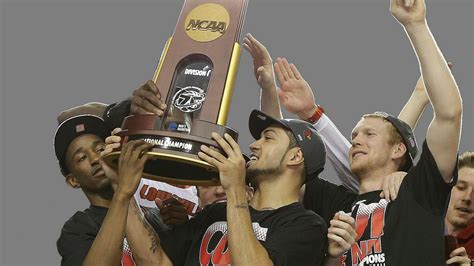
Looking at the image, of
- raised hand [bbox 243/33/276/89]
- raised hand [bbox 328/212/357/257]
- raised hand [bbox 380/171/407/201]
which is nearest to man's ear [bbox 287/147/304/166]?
raised hand [bbox 380/171/407/201]

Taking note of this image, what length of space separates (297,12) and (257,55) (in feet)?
14.6

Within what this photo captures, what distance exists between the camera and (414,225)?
8.36 ft

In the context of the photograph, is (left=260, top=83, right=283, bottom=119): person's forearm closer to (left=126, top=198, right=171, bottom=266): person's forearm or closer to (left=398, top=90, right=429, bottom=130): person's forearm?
(left=398, top=90, right=429, bottom=130): person's forearm

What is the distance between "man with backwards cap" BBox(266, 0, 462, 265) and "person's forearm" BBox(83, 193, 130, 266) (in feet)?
2.35

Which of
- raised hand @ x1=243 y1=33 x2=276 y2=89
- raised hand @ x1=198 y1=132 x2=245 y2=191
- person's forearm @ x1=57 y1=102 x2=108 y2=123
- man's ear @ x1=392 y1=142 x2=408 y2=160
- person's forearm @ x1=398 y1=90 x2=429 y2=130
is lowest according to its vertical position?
raised hand @ x1=198 y1=132 x2=245 y2=191

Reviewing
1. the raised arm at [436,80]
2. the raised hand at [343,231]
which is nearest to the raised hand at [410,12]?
the raised arm at [436,80]

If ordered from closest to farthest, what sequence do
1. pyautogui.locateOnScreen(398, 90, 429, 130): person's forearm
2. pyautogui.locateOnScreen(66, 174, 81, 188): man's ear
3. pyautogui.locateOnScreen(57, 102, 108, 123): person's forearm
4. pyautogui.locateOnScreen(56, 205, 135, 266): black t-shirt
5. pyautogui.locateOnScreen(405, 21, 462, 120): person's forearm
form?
pyautogui.locateOnScreen(405, 21, 462, 120): person's forearm → pyautogui.locateOnScreen(56, 205, 135, 266): black t-shirt → pyautogui.locateOnScreen(66, 174, 81, 188): man's ear → pyautogui.locateOnScreen(57, 102, 108, 123): person's forearm → pyautogui.locateOnScreen(398, 90, 429, 130): person's forearm

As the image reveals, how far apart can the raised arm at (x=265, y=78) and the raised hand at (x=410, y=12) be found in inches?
34.3

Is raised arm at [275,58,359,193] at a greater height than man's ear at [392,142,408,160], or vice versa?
raised arm at [275,58,359,193]

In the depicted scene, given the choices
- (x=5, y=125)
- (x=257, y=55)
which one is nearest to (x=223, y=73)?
(x=257, y=55)

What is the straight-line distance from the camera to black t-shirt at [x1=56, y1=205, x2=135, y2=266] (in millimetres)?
2588

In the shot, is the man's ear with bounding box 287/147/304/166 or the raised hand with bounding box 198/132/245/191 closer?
the raised hand with bounding box 198/132/245/191

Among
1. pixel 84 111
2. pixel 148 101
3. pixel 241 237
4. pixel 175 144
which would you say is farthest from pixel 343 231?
pixel 84 111

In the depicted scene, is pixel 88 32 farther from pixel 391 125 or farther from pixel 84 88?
pixel 391 125
